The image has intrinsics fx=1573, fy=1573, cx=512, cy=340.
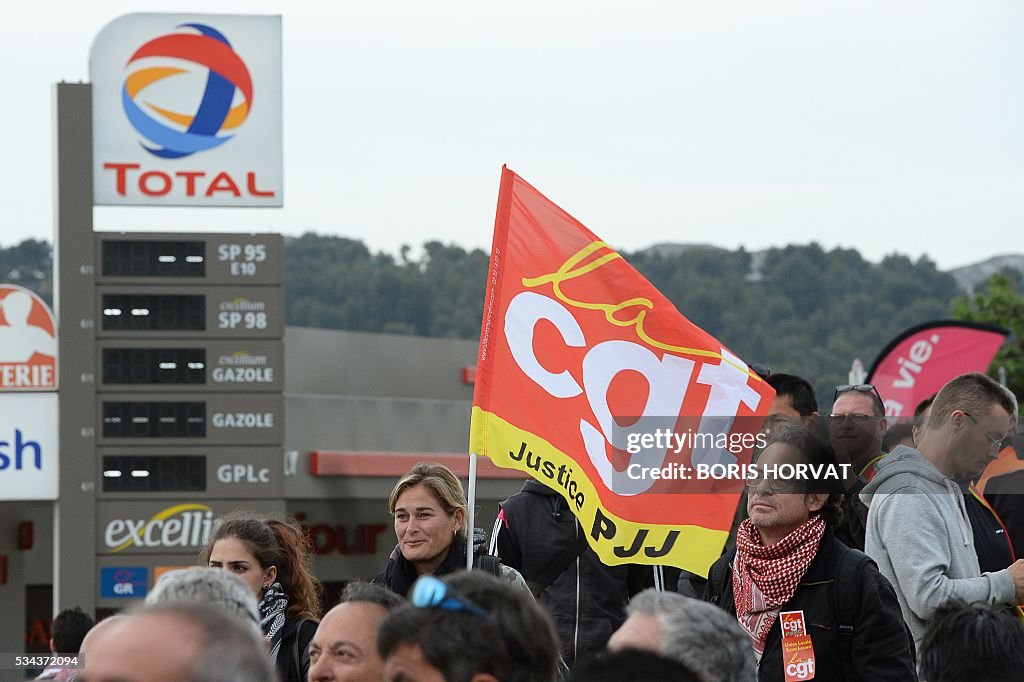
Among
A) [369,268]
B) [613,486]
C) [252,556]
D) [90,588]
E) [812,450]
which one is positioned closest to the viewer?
[812,450]

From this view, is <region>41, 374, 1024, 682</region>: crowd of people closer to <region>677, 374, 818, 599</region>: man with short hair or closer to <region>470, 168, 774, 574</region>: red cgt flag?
<region>677, 374, 818, 599</region>: man with short hair

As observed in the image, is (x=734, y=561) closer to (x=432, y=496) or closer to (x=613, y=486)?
(x=613, y=486)

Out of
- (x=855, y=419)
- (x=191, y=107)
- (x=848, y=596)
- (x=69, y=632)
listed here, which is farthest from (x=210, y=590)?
(x=191, y=107)

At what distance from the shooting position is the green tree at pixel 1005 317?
30.5 meters

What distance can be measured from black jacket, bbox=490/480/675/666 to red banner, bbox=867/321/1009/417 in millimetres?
11465

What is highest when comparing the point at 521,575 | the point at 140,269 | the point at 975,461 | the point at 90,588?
the point at 140,269

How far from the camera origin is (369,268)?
71.9 m

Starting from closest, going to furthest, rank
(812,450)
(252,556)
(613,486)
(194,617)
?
1. (194,617)
2. (812,450)
3. (252,556)
4. (613,486)

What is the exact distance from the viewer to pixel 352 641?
4238 millimetres

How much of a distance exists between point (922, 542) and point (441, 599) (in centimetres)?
264

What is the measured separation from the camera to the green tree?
30.5m

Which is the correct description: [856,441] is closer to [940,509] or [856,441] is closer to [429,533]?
[940,509]

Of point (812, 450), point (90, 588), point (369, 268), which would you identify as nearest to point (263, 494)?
point (90, 588)

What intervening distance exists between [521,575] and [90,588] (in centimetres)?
1208
